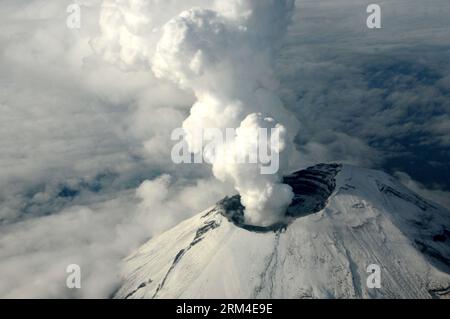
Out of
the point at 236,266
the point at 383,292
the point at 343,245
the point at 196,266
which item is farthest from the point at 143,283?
the point at 383,292

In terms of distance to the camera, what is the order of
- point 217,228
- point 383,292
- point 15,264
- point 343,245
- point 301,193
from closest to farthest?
point 383,292 < point 343,245 < point 217,228 < point 301,193 < point 15,264

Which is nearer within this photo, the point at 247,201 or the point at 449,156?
the point at 247,201

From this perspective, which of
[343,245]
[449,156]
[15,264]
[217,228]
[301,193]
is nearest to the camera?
[343,245]

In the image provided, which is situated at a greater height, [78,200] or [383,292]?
[383,292]

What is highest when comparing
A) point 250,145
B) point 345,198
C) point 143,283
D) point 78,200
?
point 250,145

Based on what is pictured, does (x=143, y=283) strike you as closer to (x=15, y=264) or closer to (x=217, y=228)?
(x=217, y=228)

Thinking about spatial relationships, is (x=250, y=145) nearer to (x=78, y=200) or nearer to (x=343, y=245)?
(x=343, y=245)
